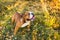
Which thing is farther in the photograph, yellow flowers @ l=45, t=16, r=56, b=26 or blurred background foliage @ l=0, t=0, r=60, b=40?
yellow flowers @ l=45, t=16, r=56, b=26

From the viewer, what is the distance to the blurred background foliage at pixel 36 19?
222 inches

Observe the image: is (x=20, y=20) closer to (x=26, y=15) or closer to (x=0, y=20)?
(x=26, y=15)

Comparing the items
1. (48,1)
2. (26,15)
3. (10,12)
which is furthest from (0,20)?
(48,1)

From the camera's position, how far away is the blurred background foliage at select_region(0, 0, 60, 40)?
5641 millimetres

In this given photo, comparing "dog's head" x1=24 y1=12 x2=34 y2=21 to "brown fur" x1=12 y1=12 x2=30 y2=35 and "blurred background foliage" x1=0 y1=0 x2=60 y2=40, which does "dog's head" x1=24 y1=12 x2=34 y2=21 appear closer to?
A: "brown fur" x1=12 y1=12 x2=30 y2=35

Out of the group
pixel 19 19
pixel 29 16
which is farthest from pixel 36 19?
pixel 19 19

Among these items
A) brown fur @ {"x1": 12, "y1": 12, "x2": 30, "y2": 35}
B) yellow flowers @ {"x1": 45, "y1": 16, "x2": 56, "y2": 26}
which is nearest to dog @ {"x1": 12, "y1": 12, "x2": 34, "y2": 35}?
brown fur @ {"x1": 12, "y1": 12, "x2": 30, "y2": 35}

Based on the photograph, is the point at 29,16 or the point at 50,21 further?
the point at 50,21

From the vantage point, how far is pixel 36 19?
5926 millimetres

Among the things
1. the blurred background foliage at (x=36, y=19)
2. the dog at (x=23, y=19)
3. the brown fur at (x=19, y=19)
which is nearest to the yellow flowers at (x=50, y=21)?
the blurred background foliage at (x=36, y=19)

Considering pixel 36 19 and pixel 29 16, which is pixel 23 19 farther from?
pixel 36 19

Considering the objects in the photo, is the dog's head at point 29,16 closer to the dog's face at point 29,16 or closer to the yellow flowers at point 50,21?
the dog's face at point 29,16

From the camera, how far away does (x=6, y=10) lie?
21.2 ft

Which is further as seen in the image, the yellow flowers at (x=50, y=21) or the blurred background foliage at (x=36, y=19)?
the yellow flowers at (x=50, y=21)
